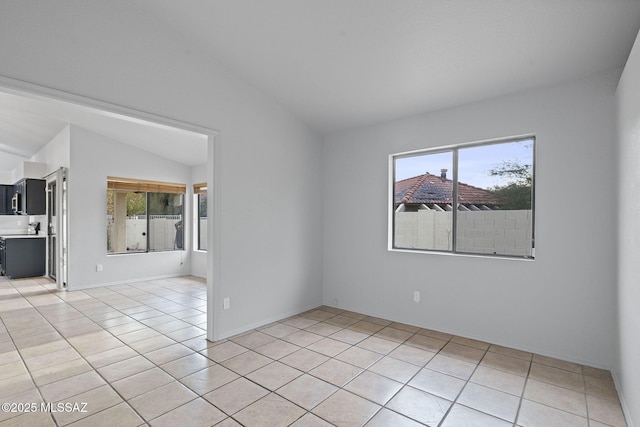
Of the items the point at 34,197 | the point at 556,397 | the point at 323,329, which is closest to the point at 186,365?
the point at 323,329

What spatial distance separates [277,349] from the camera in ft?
11.0

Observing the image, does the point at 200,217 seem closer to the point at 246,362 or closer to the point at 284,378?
the point at 246,362

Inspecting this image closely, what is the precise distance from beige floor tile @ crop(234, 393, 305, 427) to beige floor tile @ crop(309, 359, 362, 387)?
0.46 metres

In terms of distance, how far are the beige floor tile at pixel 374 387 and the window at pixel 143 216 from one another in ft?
18.9

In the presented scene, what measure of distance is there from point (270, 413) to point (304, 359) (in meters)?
0.88

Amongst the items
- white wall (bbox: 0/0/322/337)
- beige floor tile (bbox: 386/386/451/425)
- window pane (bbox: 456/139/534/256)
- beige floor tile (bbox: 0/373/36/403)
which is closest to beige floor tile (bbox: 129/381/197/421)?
beige floor tile (bbox: 0/373/36/403)

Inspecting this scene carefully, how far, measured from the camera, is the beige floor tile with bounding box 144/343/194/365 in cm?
312

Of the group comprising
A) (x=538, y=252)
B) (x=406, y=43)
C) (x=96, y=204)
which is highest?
(x=406, y=43)

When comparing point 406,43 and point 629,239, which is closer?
point 629,239

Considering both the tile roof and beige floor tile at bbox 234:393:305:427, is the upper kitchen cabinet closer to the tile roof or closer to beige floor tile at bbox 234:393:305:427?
beige floor tile at bbox 234:393:305:427

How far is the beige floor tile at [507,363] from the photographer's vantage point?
9.47 feet

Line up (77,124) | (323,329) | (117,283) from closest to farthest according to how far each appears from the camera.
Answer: (323,329)
(77,124)
(117,283)

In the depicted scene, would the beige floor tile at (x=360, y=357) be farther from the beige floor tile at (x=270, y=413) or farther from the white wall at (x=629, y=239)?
the white wall at (x=629, y=239)

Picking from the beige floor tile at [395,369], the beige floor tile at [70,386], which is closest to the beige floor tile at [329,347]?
the beige floor tile at [395,369]
